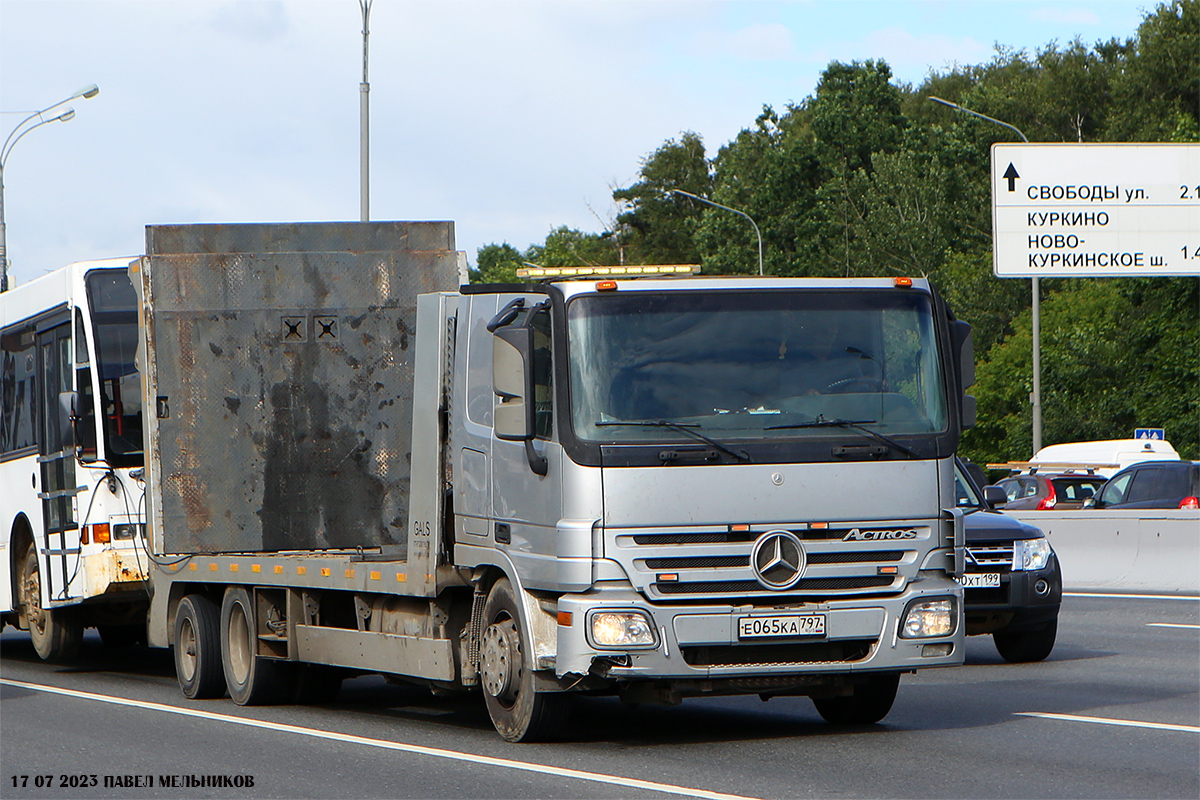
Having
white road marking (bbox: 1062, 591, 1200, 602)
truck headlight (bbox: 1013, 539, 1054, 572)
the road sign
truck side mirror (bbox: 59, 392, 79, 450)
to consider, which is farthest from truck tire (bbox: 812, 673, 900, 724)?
the road sign

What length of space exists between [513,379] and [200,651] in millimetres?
4675

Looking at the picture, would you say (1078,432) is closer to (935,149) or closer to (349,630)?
(935,149)

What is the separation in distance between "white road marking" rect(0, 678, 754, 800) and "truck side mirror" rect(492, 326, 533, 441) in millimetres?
1663

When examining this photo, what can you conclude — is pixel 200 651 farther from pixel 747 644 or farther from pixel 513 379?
pixel 747 644

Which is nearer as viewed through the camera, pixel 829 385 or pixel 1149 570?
pixel 829 385

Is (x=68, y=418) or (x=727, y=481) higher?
(x=68, y=418)

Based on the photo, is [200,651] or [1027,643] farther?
[1027,643]

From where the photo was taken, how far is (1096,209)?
2933cm

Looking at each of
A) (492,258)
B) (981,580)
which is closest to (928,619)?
(981,580)

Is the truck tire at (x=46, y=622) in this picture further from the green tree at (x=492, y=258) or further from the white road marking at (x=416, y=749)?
the green tree at (x=492, y=258)

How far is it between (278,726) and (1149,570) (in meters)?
13.7

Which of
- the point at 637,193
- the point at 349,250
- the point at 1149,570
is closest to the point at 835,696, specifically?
the point at 349,250

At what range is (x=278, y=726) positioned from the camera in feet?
36.3

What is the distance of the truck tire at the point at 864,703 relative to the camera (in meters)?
10.2
